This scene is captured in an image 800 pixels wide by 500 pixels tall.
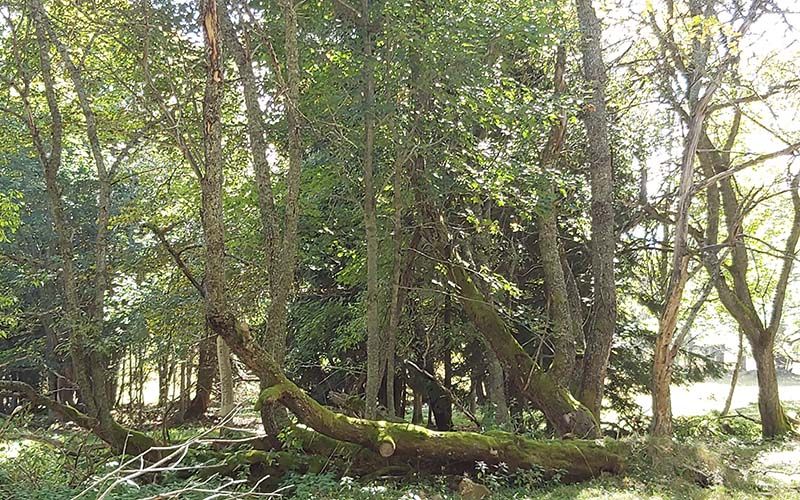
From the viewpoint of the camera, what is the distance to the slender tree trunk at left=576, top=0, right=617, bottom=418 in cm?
845

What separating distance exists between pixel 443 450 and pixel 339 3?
17.3ft

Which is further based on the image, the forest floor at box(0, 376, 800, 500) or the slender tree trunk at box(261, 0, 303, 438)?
the slender tree trunk at box(261, 0, 303, 438)

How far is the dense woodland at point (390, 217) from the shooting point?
632 centimetres

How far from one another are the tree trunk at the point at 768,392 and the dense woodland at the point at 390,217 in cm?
5

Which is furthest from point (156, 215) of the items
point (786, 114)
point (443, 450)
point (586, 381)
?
point (786, 114)

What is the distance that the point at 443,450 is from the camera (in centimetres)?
644

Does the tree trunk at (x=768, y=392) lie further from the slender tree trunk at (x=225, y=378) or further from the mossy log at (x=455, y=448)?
the slender tree trunk at (x=225, y=378)

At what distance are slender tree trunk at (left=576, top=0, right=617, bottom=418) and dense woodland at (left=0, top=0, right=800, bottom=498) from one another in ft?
0.12

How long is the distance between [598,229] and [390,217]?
119 inches

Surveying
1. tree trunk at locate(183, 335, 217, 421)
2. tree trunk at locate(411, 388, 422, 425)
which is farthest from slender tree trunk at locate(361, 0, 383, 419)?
tree trunk at locate(183, 335, 217, 421)

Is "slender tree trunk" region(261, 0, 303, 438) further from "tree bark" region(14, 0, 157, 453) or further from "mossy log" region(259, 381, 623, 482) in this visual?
"tree bark" region(14, 0, 157, 453)

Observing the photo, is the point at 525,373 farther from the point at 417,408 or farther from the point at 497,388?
the point at 417,408

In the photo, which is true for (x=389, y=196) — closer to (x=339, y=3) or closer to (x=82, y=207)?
(x=339, y=3)

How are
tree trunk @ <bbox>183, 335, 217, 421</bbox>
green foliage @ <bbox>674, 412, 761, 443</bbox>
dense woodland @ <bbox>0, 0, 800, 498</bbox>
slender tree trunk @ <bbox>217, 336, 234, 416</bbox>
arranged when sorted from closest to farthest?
1. dense woodland @ <bbox>0, 0, 800, 498</bbox>
2. slender tree trunk @ <bbox>217, 336, 234, 416</bbox>
3. green foliage @ <bbox>674, 412, 761, 443</bbox>
4. tree trunk @ <bbox>183, 335, 217, 421</bbox>
